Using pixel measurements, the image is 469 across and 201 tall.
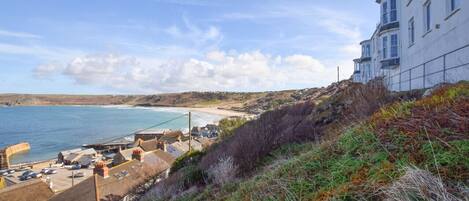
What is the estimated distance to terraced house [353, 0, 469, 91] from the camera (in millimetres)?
11191

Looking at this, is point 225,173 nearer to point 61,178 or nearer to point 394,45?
point 394,45

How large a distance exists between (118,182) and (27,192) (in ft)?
18.2

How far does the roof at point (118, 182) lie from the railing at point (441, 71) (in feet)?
55.5

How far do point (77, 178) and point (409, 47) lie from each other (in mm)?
37863

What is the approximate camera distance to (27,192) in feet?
78.5

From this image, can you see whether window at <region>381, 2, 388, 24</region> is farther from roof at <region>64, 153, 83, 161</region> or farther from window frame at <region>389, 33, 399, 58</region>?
roof at <region>64, 153, 83, 161</region>

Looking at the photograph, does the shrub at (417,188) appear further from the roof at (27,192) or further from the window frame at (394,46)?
the roof at (27,192)

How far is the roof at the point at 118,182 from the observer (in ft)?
70.6

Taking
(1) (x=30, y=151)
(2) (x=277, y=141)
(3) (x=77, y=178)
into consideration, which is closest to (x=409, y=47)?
(2) (x=277, y=141)

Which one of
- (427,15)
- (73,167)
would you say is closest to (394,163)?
(427,15)

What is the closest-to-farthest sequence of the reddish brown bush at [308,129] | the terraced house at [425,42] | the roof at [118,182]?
the reddish brown bush at [308,129] → the terraced house at [425,42] → the roof at [118,182]

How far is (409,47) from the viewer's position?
62.5 ft

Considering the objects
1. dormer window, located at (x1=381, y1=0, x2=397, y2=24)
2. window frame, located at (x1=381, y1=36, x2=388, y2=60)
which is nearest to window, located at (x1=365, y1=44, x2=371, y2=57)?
dormer window, located at (x1=381, y1=0, x2=397, y2=24)

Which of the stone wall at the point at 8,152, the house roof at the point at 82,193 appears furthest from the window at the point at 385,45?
the stone wall at the point at 8,152
